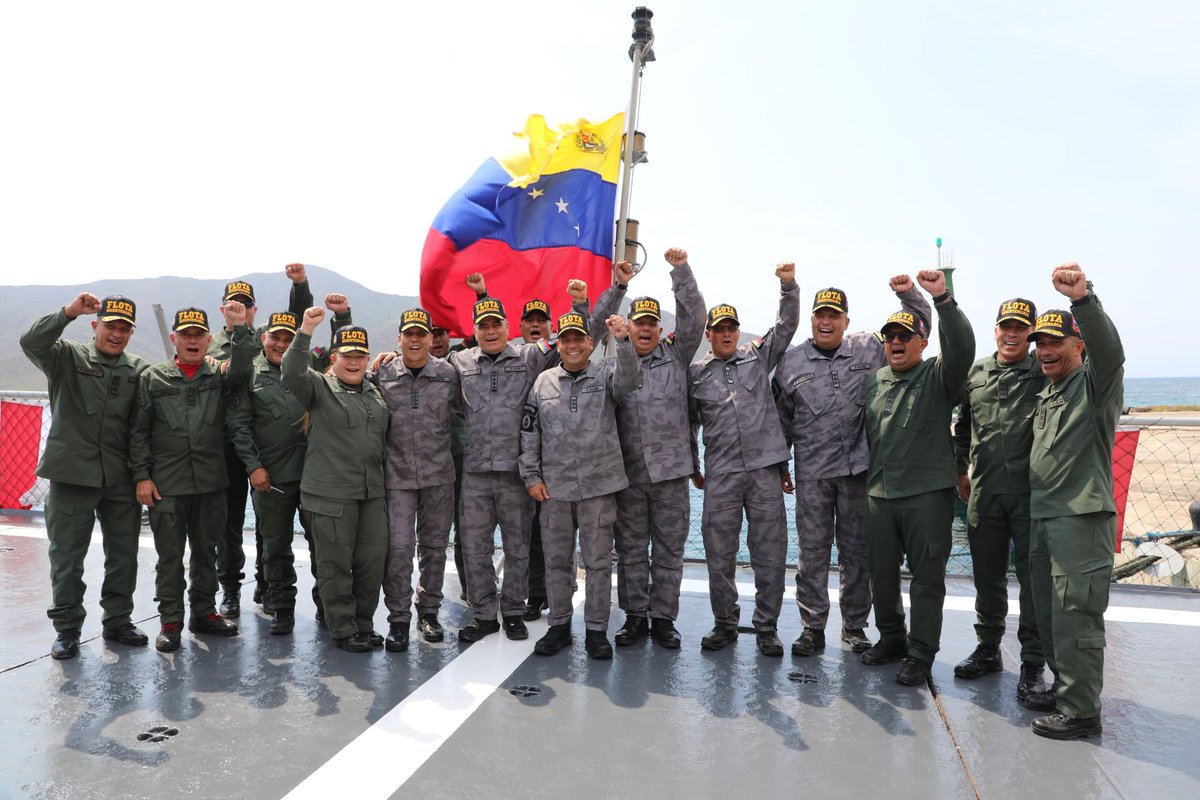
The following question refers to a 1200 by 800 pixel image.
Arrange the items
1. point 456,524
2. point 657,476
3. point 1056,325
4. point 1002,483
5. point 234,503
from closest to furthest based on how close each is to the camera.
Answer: point 1056,325, point 1002,483, point 657,476, point 234,503, point 456,524

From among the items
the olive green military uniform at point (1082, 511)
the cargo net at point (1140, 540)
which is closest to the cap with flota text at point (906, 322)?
the olive green military uniform at point (1082, 511)

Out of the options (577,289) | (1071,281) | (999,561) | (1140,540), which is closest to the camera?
(1071,281)

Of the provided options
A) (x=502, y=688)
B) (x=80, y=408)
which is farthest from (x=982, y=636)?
(x=80, y=408)

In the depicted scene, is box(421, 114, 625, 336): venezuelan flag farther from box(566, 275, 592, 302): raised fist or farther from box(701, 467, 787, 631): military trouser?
box(701, 467, 787, 631): military trouser

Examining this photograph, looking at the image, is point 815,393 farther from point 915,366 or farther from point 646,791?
point 646,791

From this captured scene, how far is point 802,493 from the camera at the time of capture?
14.5 feet

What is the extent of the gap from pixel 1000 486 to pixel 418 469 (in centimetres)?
312

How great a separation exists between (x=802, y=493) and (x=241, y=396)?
3.43 metres

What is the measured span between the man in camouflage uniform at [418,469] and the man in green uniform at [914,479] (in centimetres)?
242

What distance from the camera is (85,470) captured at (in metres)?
4.18

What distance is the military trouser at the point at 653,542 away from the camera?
4461 mm

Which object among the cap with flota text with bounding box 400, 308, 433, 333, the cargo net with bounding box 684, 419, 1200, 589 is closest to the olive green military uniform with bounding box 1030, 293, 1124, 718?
the cargo net with bounding box 684, 419, 1200, 589

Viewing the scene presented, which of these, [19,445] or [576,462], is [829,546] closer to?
[576,462]

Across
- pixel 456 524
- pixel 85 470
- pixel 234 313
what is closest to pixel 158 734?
pixel 85 470
